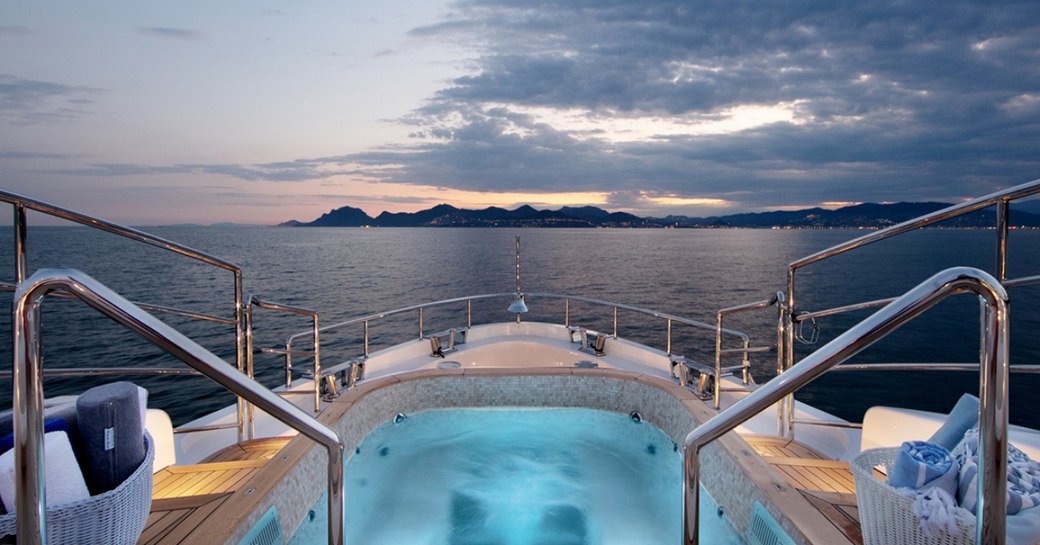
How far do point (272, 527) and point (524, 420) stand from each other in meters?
2.23

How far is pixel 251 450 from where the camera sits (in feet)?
8.80

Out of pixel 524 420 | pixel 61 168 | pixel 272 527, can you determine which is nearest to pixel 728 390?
pixel 524 420

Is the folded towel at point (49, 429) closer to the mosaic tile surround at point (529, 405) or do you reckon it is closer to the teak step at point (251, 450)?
the mosaic tile surround at point (529, 405)

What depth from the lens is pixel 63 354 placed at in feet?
34.9

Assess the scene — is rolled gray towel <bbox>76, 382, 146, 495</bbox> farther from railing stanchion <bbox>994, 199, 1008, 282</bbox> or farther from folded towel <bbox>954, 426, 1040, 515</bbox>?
railing stanchion <bbox>994, 199, 1008, 282</bbox>

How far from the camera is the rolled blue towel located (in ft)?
4.11

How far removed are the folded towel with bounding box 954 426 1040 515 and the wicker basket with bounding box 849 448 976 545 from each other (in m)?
0.06

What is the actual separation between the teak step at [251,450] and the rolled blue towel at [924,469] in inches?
103

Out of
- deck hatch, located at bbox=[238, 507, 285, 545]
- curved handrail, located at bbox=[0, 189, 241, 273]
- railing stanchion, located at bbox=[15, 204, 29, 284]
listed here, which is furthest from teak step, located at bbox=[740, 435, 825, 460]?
railing stanchion, located at bbox=[15, 204, 29, 284]

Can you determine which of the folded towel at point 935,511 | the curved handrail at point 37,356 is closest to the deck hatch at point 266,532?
the curved handrail at point 37,356

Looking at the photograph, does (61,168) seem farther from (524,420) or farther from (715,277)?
(715,277)

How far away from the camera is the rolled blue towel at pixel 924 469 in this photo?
125 centimetres

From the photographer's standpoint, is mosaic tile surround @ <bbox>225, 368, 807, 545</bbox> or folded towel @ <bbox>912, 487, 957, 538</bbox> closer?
folded towel @ <bbox>912, 487, 957, 538</bbox>

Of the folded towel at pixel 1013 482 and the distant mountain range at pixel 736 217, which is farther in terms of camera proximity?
the distant mountain range at pixel 736 217
